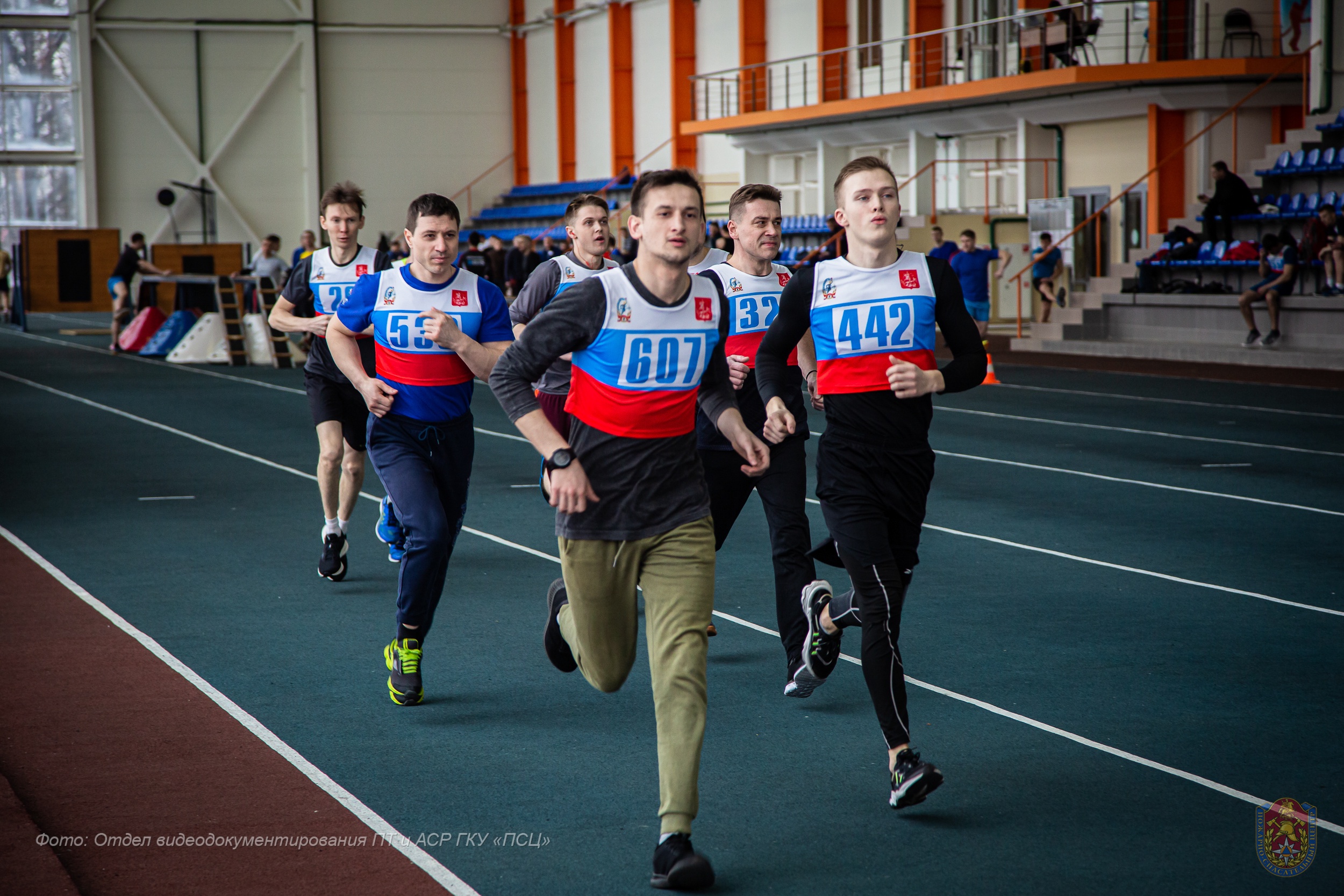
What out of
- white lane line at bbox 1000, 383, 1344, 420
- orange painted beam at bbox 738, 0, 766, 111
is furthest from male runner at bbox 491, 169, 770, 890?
orange painted beam at bbox 738, 0, 766, 111

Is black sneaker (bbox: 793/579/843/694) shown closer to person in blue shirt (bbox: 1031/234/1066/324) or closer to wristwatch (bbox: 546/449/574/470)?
wristwatch (bbox: 546/449/574/470)

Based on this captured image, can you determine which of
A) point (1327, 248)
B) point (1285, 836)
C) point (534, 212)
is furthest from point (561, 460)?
point (534, 212)

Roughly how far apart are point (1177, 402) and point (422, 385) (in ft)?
45.2

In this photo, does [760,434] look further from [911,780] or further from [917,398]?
[911,780]

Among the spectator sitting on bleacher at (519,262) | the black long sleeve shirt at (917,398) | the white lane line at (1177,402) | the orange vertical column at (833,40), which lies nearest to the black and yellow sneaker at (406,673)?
the black long sleeve shirt at (917,398)

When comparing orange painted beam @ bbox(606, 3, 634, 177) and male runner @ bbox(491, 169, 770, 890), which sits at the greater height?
orange painted beam @ bbox(606, 3, 634, 177)

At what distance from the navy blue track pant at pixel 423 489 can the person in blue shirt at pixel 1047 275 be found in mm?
22941

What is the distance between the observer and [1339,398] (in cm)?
1742

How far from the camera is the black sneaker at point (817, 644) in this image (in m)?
5.77

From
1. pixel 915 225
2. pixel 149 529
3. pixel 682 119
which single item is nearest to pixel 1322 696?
pixel 149 529

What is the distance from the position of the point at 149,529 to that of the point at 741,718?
576cm

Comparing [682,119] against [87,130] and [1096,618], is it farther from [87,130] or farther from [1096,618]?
[1096,618]

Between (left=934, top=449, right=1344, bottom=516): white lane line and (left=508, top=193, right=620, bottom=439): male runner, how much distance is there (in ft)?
18.6

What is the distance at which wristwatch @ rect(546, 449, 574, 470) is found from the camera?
4.28 meters
